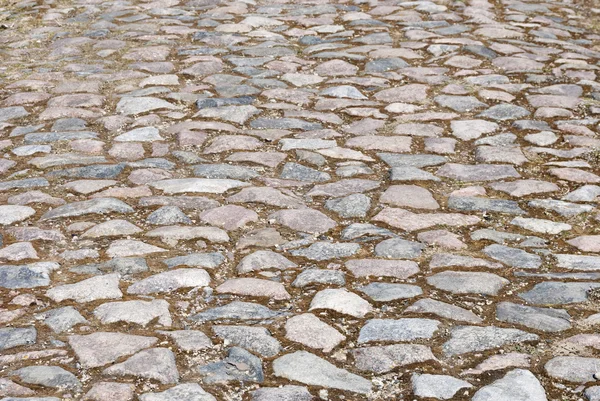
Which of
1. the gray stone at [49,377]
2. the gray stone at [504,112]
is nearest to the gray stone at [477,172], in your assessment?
the gray stone at [504,112]

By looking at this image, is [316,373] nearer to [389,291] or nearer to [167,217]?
[389,291]

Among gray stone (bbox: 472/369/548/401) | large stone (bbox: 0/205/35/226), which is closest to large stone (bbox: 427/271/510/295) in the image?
gray stone (bbox: 472/369/548/401)

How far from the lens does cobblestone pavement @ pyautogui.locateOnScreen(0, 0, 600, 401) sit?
8.60 feet

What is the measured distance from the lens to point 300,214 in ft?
12.2

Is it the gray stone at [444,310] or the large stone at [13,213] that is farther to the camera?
the large stone at [13,213]

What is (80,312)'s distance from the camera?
2898 mm

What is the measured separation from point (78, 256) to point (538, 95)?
10.3 ft

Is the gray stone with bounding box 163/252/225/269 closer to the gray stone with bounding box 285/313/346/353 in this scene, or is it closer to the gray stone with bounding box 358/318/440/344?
the gray stone with bounding box 285/313/346/353

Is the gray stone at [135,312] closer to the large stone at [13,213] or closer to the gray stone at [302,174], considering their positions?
the large stone at [13,213]

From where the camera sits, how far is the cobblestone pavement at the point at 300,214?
262cm

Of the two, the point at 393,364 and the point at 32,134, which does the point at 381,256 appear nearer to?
the point at 393,364

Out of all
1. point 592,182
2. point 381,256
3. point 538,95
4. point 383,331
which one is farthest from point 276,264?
point 538,95

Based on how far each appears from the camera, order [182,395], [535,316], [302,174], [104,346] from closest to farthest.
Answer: [182,395], [104,346], [535,316], [302,174]

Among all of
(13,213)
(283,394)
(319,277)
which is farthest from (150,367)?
(13,213)
